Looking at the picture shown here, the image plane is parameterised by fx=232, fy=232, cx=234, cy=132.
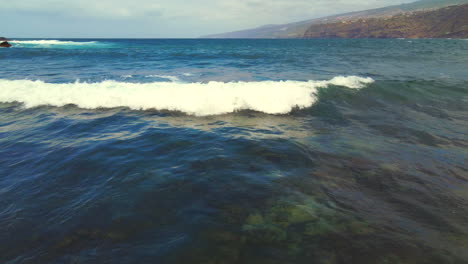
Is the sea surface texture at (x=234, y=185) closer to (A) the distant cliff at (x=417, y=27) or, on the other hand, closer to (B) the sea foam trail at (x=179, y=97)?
(B) the sea foam trail at (x=179, y=97)

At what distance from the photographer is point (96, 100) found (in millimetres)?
10578

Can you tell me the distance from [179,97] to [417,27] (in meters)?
167

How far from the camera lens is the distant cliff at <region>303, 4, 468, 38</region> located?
365ft

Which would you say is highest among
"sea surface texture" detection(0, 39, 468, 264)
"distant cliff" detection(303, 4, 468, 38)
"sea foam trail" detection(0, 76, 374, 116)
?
"distant cliff" detection(303, 4, 468, 38)

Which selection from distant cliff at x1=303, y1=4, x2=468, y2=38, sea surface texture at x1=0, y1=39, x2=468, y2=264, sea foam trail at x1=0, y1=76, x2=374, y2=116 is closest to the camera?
sea surface texture at x1=0, y1=39, x2=468, y2=264

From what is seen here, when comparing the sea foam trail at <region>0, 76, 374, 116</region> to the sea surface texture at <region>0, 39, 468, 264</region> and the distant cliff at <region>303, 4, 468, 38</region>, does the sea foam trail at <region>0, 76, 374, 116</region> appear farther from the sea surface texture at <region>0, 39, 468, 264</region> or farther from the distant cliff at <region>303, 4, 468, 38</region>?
the distant cliff at <region>303, 4, 468, 38</region>

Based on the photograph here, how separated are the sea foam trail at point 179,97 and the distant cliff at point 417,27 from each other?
13587cm

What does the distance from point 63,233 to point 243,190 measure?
290 centimetres

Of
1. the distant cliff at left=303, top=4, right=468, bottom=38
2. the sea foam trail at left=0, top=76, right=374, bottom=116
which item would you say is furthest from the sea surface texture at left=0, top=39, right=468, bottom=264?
the distant cliff at left=303, top=4, right=468, bottom=38

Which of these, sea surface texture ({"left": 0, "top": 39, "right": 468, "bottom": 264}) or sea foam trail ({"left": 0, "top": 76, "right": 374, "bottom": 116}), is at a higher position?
sea foam trail ({"left": 0, "top": 76, "right": 374, "bottom": 116})

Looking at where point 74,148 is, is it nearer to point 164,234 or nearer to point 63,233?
point 63,233

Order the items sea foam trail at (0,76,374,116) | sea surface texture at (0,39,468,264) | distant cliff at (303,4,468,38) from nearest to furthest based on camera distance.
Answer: sea surface texture at (0,39,468,264) < sea foam trail at (0,76,374,116) < distant cliff at (303,4,468,38)

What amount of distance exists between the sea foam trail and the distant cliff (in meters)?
136

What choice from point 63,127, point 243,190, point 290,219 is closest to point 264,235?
point 290,219
